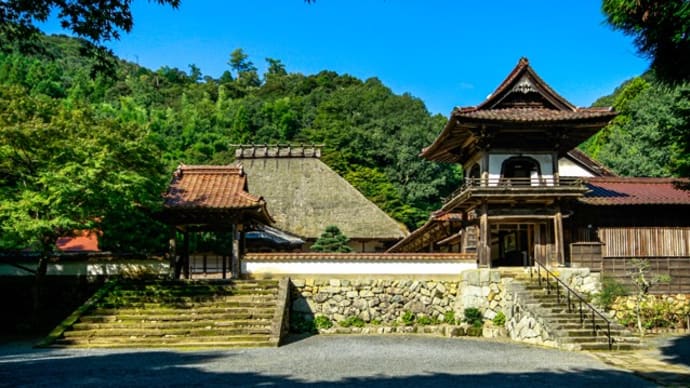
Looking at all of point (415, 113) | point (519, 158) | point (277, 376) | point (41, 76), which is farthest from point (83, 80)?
point (277, 376)

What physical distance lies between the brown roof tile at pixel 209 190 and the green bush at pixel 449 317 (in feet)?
22.2

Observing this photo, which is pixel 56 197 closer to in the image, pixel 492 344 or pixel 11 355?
pixel 11 355

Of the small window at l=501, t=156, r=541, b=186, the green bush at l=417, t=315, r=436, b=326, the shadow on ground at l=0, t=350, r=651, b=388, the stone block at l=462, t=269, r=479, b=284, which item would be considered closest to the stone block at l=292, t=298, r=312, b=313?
the green bush at l=417, t=315, r=436, b=326

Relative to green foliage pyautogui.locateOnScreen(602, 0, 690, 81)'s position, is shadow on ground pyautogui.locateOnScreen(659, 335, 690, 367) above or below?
below

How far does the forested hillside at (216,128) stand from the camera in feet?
54.5

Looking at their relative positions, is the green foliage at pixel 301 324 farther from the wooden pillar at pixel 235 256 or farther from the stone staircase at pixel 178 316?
the wooden pillar at pixel 235 256

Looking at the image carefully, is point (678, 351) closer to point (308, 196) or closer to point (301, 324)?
point (301, 324)

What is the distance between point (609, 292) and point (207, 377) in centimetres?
1337

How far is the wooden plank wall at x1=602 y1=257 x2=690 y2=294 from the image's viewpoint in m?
19.0

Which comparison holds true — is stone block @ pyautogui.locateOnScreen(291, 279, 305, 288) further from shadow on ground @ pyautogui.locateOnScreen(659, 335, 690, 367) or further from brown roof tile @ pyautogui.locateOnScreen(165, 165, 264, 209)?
Result: shadow on ground @ pyautogui.locateOnScreen(659, 335, 690, 367)

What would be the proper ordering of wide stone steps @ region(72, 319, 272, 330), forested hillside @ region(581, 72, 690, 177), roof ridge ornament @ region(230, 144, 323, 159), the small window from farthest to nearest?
roof ridge ornament @ region(230, 144, 323, 159) → forested hillside @ region(581, 72, 690, 177) → the small window → wide stone steps @ region(72, 319, 272, 330)

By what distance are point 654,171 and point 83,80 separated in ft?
216

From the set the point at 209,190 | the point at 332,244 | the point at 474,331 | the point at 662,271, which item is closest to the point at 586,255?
the point at 662,271

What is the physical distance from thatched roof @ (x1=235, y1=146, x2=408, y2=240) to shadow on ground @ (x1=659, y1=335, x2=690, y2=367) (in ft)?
49.7
